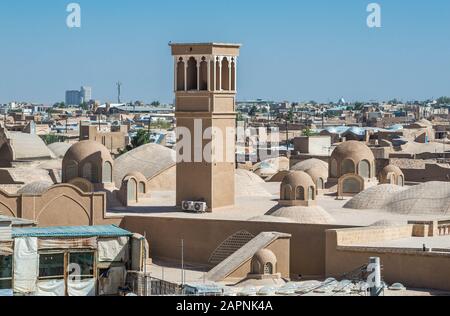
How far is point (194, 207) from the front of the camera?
36375 millimetres

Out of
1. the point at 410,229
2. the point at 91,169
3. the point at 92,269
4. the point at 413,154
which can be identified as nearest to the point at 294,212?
the point at 410,229

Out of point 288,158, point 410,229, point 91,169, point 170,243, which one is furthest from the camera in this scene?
point 288,158

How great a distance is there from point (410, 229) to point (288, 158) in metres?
29.3

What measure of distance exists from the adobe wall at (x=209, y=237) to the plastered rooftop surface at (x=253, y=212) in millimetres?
289

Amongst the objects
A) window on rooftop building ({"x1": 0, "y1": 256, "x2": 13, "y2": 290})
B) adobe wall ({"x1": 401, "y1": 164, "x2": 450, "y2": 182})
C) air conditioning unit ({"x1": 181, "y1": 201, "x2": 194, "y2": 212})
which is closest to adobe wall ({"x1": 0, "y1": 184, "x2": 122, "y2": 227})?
air conditioning unit ({"x1": 181, "y1": 201, "x2": 194, "y2": 212})

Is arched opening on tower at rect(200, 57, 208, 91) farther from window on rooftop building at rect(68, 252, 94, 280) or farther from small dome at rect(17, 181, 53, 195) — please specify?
window on rooftop building at rect(68, 252, 94, 280)

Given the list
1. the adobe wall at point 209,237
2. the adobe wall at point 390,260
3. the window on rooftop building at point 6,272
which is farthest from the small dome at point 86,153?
the window on rooftop building at point 6,272

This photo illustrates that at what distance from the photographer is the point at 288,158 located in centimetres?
6184

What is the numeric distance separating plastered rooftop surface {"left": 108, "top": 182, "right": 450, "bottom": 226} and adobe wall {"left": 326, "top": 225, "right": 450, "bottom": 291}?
2.01m

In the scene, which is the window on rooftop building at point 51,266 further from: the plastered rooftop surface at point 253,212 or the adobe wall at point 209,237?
the plastered rooftop surface at point 253,212

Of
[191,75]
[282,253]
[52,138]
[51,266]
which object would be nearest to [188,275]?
[282,253]

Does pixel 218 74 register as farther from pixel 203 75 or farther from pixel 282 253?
pixel 282 253

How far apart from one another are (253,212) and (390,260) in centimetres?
787
